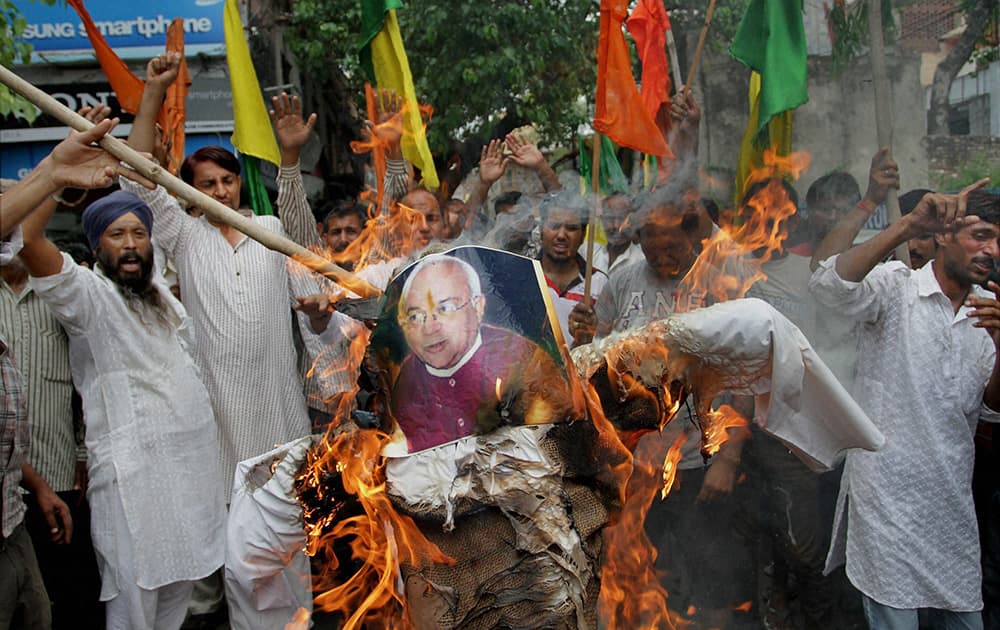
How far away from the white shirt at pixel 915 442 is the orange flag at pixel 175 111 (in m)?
3.73

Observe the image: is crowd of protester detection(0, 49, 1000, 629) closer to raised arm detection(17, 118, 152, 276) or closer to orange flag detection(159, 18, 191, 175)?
raised arm detection(17, 118, 152, 276)

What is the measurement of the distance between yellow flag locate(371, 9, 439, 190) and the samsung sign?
552 cm

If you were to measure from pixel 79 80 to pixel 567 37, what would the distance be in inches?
237

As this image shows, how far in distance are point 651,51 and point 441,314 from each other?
3902mm

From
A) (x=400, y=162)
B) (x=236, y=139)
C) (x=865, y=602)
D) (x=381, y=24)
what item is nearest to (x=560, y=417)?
(x=865, y=602)

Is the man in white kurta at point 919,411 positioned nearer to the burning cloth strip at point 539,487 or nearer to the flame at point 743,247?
the flame at point 743,247

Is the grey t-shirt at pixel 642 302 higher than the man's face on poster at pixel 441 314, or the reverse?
the man's face on poster at pixel 441 314

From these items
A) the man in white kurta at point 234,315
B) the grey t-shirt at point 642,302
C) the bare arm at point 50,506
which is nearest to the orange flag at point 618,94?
the grey t-shirt at point 642,302

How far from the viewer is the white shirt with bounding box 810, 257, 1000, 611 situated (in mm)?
4102

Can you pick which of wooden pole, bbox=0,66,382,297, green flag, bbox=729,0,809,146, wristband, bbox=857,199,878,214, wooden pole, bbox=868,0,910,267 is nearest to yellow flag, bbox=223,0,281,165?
wooden pole, bbox=0,66,382,297

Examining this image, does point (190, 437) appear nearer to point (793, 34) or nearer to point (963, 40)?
point (793, 34)

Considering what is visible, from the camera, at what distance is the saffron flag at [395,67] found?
19.8 ft

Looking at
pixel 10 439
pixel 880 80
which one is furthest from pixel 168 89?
pixel 880 80

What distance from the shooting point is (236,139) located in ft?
18.8
